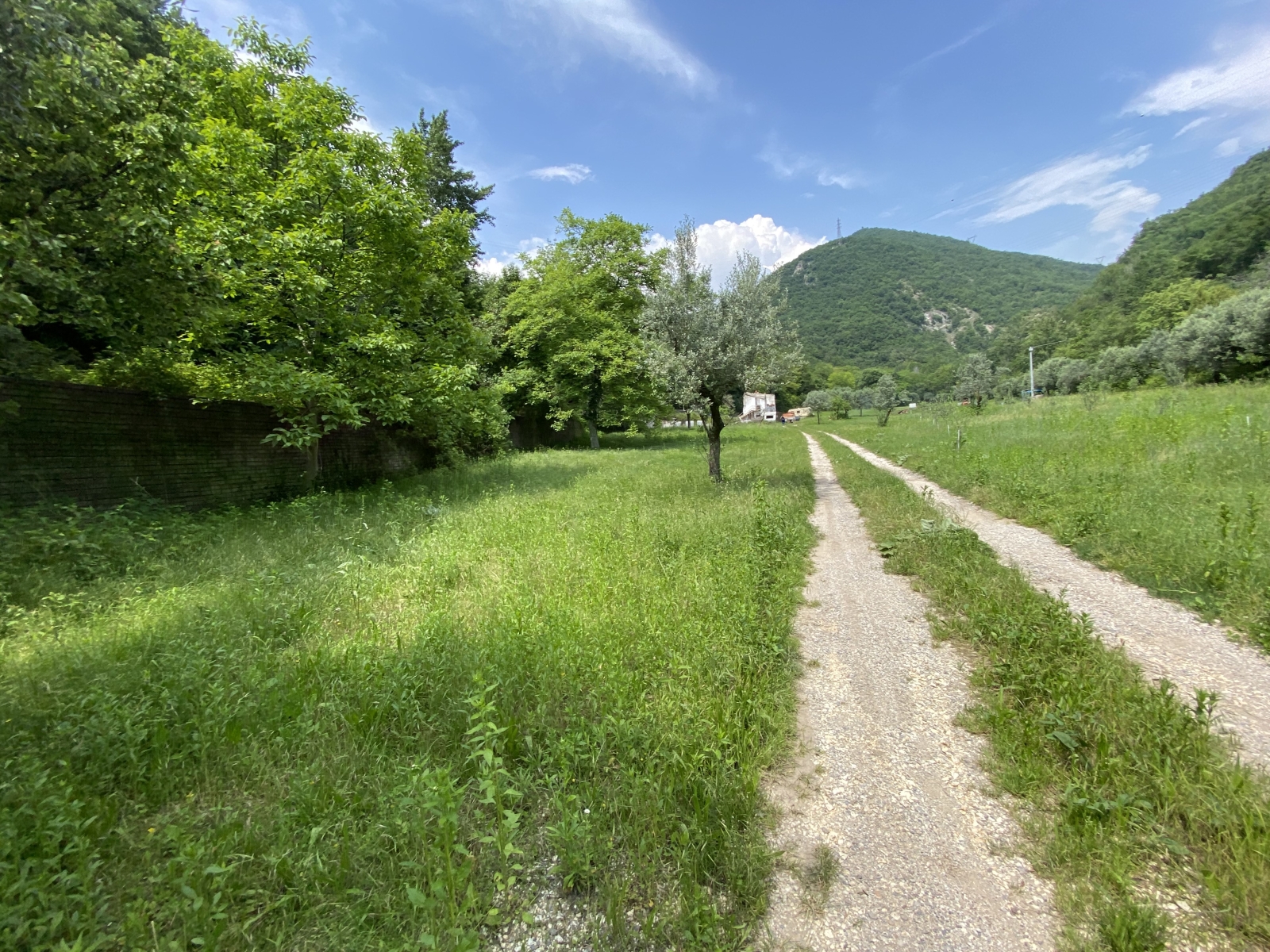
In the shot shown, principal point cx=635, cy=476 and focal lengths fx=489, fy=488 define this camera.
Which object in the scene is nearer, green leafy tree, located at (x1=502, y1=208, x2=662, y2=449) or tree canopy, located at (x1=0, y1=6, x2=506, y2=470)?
tree canopy, located at (x1=0, y1=6, x2=506, y2=470)

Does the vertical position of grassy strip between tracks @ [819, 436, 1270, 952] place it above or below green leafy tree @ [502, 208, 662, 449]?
below

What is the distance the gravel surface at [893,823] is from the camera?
2.08 m

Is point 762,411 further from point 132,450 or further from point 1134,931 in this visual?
point 1134,931

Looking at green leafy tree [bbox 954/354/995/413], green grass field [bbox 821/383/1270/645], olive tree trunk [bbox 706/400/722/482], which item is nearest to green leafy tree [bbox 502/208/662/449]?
olive tree trunk [bbox 706/400/722/482]

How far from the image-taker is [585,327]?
26.9m

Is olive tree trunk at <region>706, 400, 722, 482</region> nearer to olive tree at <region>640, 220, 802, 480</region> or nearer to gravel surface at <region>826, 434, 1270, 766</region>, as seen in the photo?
olive tree at <region>640, 220, 802, 480</region>

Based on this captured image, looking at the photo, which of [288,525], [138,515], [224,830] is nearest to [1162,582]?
[224,830]

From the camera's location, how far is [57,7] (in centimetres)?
445

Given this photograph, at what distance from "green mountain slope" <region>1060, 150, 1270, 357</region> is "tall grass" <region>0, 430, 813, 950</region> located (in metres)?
69.1

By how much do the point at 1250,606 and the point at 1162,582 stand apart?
78 cm

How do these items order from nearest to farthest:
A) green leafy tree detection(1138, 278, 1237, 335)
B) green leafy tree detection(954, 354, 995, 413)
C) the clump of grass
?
the clump of grass, green leafy tree detection(954, 354, 995, 413), green leafy tree detection(1138, 278, 1237, 335)

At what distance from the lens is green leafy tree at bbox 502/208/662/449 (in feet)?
85.6

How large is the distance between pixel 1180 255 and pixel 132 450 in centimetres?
9249

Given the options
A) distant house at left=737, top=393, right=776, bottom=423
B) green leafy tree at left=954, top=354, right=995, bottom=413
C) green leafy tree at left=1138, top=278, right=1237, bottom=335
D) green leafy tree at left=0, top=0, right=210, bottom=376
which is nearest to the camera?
green leafy tree at left=0, top=0, right=210, bottom=376
